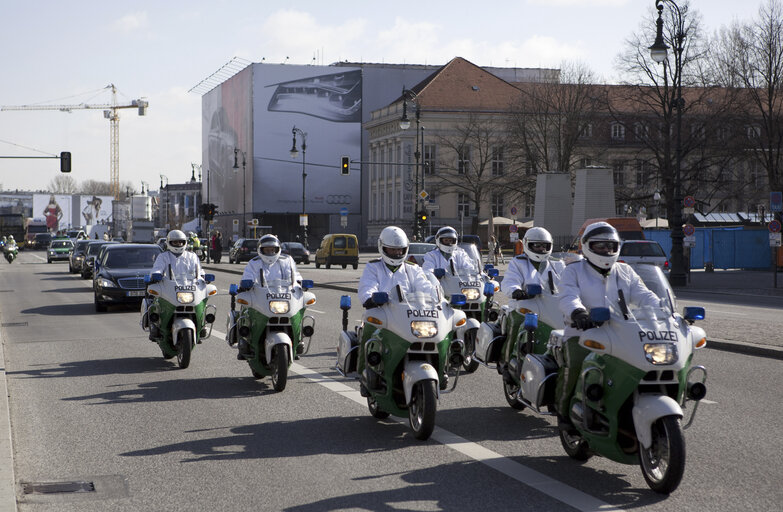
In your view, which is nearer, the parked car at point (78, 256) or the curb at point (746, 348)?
the curb at point (746, 348)

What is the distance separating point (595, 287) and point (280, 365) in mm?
4398

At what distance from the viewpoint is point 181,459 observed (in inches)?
288

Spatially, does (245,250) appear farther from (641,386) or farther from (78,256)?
(641,386)

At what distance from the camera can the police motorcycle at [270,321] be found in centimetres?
1060

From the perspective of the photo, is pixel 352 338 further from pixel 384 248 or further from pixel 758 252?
pixel 758 252

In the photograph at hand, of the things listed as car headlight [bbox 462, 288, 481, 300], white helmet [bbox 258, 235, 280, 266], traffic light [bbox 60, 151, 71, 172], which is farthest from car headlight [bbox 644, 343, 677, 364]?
traffic light [bbox 60, 151, 71, 172]

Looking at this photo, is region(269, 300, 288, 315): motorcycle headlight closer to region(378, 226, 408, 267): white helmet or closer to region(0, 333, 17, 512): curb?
region(378, 226, 408, 267): white helmet

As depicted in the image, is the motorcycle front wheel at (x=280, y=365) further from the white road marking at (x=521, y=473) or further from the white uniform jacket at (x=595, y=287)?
the white uniform jacket at (x=595, y=287)

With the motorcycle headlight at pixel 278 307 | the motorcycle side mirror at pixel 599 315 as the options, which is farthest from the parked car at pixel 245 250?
the motorcycle side mirror at pixel 599 315

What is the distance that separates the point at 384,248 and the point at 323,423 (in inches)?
62.3

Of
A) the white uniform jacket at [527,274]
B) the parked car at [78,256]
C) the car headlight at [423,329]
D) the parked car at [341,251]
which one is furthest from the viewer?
the parked car at [341,251]

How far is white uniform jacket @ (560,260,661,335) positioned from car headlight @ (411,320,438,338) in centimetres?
126

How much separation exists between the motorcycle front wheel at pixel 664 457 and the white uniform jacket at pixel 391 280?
2.56m

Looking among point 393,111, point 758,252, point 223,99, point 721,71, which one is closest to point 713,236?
point 758,252
